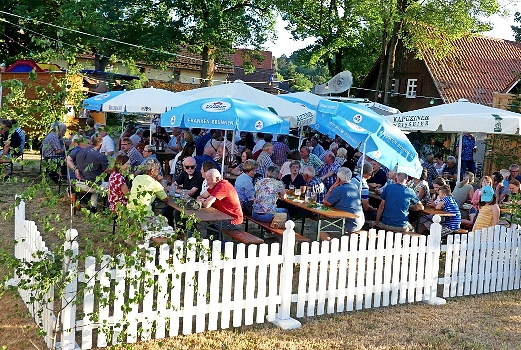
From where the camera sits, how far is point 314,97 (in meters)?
16.7

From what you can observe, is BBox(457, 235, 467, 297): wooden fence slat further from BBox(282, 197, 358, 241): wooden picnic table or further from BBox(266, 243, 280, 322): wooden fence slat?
BBox(266, 243, 280, 322): wooden fence slat

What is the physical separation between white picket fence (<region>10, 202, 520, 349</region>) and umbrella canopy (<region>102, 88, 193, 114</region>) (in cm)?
639

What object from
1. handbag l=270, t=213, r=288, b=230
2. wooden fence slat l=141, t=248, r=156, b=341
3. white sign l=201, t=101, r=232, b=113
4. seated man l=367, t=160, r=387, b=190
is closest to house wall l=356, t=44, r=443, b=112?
seated man l=367, t=160, r=387, b=190

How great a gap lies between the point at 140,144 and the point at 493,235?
31.2ft

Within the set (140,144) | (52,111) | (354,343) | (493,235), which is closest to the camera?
(52,111)

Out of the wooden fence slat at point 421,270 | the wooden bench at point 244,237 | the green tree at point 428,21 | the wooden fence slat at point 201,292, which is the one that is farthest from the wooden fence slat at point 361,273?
the green tree at point 428,21

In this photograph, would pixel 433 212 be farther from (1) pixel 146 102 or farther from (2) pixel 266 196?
(1) pixel 146 102

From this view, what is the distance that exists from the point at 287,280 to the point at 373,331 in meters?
0.96

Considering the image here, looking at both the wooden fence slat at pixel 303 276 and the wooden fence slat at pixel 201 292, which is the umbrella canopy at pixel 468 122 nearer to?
the wooden fence slat at pixel 303 276

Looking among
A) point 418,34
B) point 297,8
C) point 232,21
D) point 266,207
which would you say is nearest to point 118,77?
point 232,21

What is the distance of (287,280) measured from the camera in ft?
19.6

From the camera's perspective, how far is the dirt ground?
5387 millimetres

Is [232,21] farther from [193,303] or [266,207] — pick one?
[193,303]

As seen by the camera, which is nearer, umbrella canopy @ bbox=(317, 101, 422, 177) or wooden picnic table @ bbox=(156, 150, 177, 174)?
umbrella canopy @ bbox=(317, 101, 422, 177)
